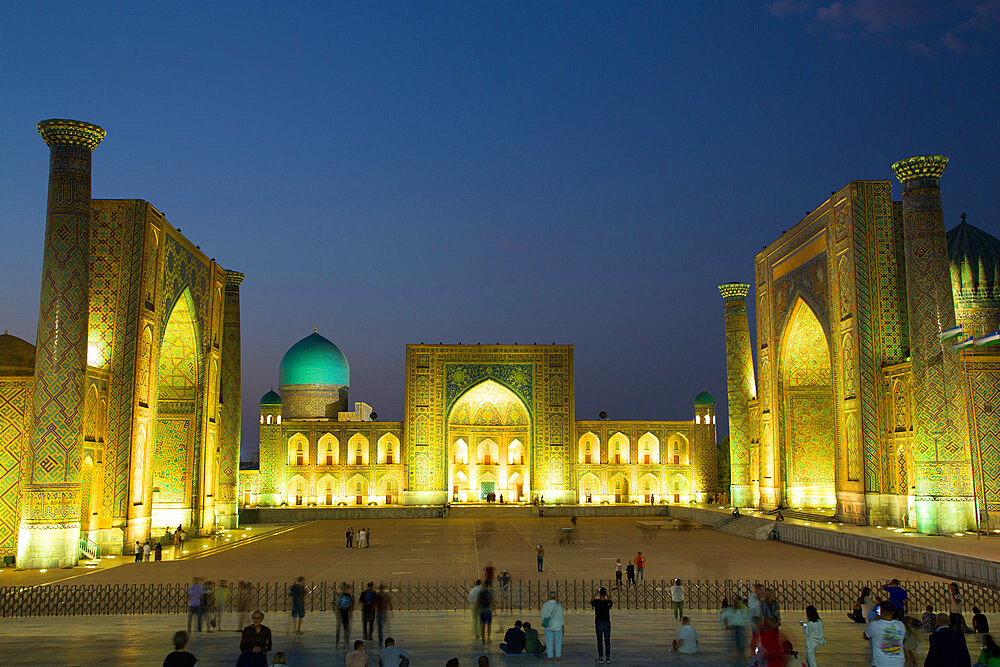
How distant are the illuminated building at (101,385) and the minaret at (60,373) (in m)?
0.02

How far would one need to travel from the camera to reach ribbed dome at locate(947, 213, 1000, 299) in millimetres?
29000

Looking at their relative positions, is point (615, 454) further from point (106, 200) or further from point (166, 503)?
point (106, 200)

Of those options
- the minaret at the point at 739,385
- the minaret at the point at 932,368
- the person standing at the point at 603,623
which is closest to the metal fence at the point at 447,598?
the person standing at the point at 603,623

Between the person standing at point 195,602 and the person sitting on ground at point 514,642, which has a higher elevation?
the person standing at point 195,602

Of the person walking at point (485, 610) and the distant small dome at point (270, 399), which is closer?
the person walking at point (485, 610)

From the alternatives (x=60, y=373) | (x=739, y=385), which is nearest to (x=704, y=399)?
(x=739, y=385)

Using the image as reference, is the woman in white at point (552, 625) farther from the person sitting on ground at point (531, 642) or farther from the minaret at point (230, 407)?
the minaret at point (230, 407)

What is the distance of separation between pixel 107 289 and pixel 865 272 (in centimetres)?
2055

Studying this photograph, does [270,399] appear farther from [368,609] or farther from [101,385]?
[368,609]

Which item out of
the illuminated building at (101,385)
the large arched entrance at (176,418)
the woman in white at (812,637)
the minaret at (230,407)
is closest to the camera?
the woman in white at (812,637)

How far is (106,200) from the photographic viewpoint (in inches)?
840

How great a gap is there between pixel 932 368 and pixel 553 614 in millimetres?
16147

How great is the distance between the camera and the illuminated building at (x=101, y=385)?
17.8 metres

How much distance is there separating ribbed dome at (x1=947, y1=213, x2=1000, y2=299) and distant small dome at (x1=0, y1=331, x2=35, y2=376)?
27790mm
